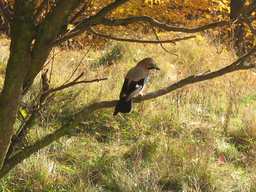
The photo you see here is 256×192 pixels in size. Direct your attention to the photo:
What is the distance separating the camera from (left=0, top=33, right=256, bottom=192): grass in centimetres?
448

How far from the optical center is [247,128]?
19.2 feet

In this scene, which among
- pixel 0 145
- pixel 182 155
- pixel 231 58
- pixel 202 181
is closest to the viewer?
pixel 0 145

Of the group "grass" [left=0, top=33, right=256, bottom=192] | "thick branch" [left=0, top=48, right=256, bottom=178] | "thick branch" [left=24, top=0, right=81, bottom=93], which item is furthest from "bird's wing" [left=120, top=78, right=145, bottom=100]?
"thick branch" [left=24, top=0, right=81, bottom=93]

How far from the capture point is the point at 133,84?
4.12 metres

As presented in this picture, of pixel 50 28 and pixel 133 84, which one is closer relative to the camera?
pixel 50 28

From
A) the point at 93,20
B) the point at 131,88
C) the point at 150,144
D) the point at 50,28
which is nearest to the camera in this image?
the point at 50,28

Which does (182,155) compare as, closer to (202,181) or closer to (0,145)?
(202,181)

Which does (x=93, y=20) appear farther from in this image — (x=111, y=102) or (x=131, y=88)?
(x=131, y=88)

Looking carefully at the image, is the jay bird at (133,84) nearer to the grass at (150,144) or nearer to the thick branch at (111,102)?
the grass at (150,144)

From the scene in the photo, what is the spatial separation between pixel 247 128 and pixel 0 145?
3.88m

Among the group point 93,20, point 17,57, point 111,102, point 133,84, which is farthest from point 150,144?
point 17,57

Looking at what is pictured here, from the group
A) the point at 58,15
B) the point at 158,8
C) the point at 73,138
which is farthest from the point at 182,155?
the point at 158,8

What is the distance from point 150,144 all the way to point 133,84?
1172 mm

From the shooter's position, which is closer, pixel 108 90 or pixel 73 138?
pixel 73 138
